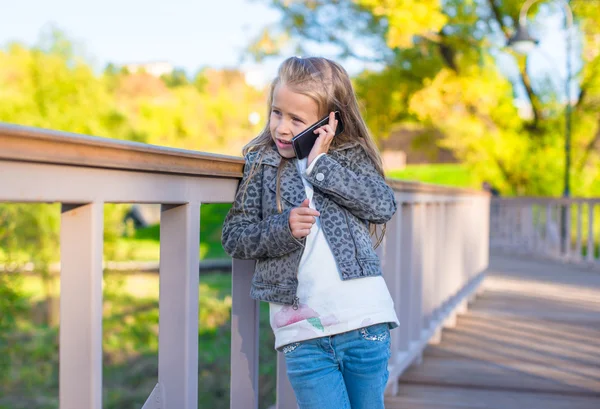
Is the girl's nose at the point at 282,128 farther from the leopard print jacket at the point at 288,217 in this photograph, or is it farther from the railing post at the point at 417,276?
the railing post at the point at 417,276

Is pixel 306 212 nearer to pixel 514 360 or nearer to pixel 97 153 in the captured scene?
pixel 97 153

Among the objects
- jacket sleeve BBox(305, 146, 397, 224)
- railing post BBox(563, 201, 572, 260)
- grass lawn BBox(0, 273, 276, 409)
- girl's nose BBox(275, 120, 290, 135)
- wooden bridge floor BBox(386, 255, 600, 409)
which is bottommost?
grass lawn BBox(0, 273, 276, 409)

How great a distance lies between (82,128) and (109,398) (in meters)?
7.42

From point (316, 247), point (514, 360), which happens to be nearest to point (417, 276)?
point (514, 360)

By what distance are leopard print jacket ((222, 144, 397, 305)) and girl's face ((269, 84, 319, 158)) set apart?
37 millimetres

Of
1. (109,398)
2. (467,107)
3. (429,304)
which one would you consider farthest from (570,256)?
(429,304)

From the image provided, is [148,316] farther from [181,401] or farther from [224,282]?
[181,401]

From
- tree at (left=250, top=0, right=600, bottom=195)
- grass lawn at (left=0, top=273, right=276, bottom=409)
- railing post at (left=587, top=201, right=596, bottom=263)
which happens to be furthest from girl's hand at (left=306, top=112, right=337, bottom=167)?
tree at (left=250, top=0, right=600, bottom=195)

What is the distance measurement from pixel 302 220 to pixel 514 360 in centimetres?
260

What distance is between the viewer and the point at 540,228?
12.4 meters

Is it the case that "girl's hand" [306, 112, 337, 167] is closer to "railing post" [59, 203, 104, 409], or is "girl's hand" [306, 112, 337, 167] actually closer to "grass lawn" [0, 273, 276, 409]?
"railing post" [59, 203, 104, 409]

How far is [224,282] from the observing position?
1577 cm

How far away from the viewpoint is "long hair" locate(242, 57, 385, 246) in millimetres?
1897

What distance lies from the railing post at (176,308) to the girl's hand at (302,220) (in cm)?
24
